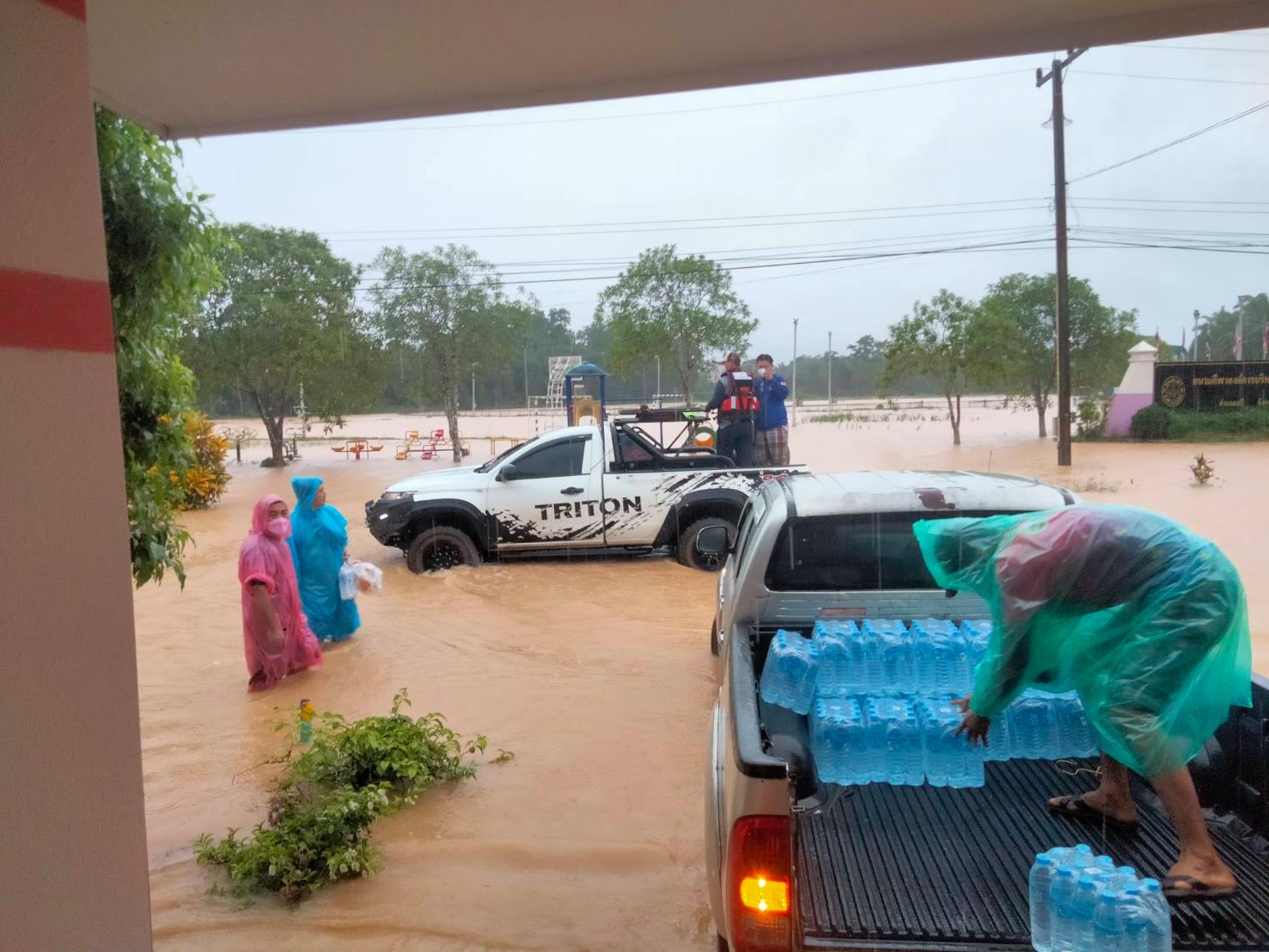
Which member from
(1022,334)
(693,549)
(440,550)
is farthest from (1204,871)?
(1022,334)

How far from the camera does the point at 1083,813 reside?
3090 millimetres

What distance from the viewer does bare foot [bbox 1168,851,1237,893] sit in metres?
2.56

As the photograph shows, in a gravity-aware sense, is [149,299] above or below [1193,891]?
above

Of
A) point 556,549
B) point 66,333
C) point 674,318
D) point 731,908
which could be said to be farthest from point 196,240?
point 674,318

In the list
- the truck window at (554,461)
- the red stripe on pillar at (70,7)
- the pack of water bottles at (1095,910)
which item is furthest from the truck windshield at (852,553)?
the truck window at (554,461)

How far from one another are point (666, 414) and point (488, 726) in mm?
6236

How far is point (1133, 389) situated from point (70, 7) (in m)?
19.3

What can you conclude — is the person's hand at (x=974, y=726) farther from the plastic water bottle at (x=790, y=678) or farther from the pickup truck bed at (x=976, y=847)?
the plastic water bottle at (x=790, y=678)

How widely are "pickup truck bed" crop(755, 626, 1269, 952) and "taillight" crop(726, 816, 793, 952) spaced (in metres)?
0.04

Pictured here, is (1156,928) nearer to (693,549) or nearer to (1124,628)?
(1124,628)

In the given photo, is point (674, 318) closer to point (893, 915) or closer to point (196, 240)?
point (196, 240)

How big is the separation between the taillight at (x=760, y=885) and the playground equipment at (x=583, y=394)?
11.8 metres

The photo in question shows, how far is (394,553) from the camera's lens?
40.9 ft

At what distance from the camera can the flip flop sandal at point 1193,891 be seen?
A: 2.54 m
